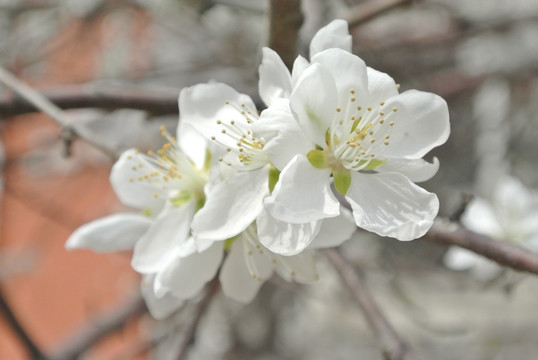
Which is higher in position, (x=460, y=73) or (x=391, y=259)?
(x=460, y=73)

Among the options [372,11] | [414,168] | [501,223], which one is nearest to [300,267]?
[414,168]

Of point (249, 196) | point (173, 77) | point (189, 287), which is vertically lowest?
point (173, 77)

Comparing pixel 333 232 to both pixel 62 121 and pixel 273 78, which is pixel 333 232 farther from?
pixel 62 121

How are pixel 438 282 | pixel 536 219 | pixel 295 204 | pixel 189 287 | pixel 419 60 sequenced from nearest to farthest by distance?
pixel 295 204
pixel 189 287
pixel 536 219
pixel 419 60
pixel 438 282

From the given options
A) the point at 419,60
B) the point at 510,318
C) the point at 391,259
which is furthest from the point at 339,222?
the point at 510,318

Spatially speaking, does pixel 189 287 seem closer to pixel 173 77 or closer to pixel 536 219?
pixel 536 219

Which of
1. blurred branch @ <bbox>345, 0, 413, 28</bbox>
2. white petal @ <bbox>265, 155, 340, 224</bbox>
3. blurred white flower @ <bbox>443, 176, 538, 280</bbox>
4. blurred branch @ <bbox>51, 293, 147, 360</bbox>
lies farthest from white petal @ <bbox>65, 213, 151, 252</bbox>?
blurred white flower @ <bbox>443, 176, 538, 280</bbox>

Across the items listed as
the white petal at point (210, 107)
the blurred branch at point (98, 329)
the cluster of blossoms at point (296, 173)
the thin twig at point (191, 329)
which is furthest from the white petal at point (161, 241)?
the blurred branch at point (98, 329)

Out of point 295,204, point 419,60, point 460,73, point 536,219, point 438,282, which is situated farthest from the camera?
point 438,282
